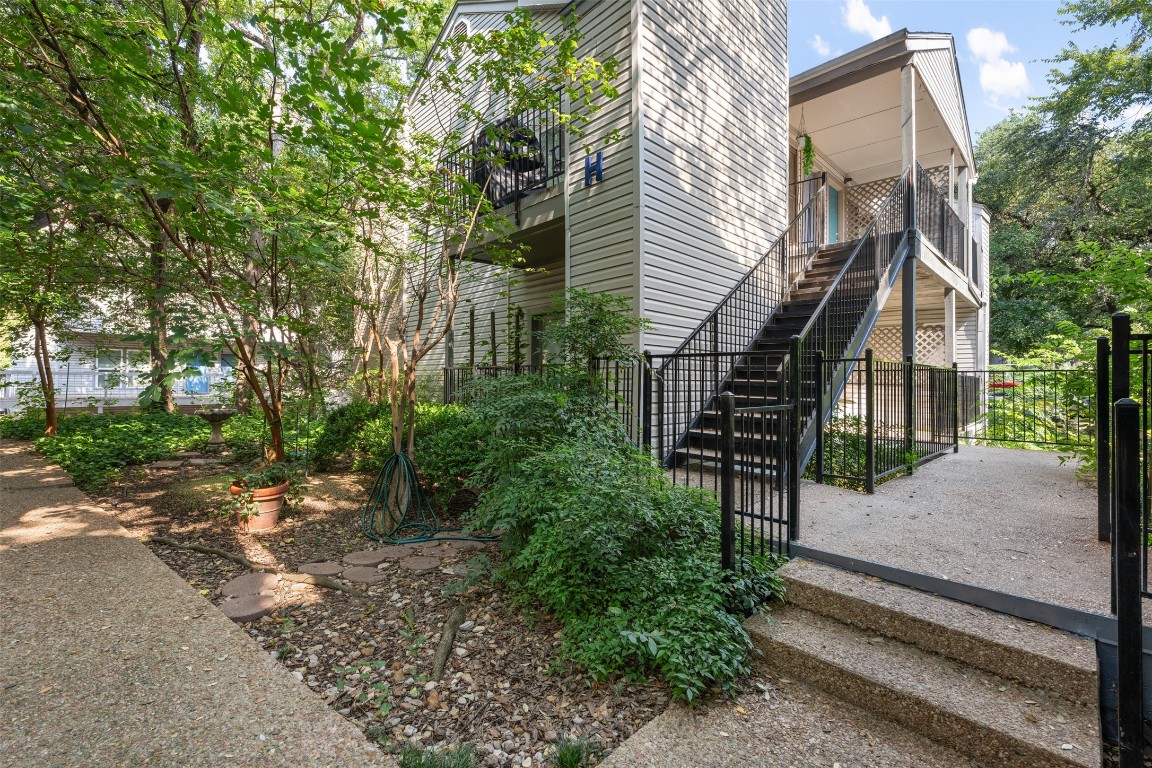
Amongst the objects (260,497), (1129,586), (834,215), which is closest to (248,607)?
(260,497)

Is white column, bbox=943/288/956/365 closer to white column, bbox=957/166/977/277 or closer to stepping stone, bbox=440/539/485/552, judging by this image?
white column, bbox=957/166/977/277

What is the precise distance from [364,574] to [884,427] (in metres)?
5.57

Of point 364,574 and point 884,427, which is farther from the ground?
point 884,427

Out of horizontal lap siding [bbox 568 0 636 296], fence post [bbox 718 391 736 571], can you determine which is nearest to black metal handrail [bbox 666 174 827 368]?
horizontal lap siding [bbox 568 0 636 296]

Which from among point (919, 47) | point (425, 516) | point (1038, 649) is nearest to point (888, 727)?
point (1038, 649)

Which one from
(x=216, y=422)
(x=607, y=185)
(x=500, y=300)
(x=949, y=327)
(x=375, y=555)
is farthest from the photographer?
(x=949, y=327)

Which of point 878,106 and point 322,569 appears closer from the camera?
point 322,569

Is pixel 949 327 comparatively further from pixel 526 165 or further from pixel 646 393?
pixel 526 165

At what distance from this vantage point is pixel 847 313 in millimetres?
6270

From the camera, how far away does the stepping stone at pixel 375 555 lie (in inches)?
156

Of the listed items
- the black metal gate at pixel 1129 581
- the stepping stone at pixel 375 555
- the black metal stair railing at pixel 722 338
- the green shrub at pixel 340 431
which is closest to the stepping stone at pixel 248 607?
the stepping stone at pixel 375 555

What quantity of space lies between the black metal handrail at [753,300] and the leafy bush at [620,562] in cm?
231

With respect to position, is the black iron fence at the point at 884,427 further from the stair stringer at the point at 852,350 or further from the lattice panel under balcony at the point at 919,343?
the lattice panel under balcony at the point at 919,343

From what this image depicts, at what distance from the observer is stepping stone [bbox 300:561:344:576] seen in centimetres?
373
